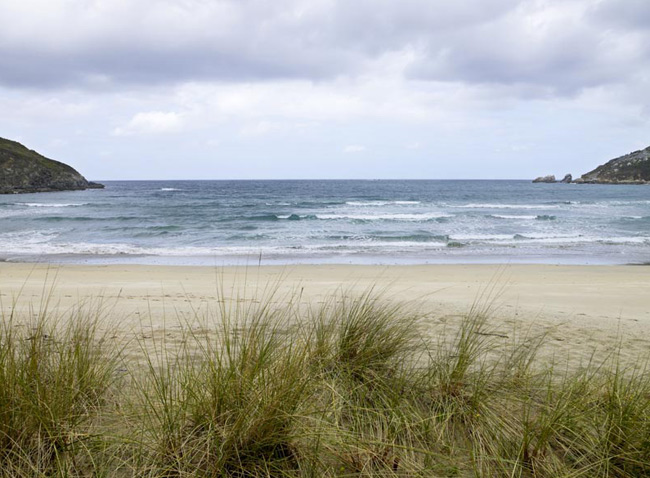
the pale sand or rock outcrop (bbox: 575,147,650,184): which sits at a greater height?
rock outcrop (bbox: 575,147,650,184)

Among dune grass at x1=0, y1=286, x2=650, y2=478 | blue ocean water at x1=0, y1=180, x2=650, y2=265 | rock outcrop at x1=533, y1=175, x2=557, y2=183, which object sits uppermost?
rock outcrop at x1=533, y1=175, x2=557, y2=183

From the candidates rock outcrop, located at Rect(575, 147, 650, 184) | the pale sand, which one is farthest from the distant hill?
rock outcrop, located at Rect(575, 147, 650, 184)

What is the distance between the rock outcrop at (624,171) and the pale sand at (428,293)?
317ft

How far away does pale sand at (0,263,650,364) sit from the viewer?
5.71 metres

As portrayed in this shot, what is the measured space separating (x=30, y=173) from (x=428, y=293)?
69.4 meters

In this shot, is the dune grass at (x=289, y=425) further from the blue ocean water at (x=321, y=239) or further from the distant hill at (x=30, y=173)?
the distant hill at (x=30, y=173)

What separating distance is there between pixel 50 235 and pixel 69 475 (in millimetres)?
22665

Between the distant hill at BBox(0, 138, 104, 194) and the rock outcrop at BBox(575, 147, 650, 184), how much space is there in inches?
3858

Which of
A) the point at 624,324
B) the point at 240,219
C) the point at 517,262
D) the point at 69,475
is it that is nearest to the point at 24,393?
the point at 69,475

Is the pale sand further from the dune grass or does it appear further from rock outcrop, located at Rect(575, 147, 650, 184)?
rock outcrop, located at Rect(575, 147, 650, 184)

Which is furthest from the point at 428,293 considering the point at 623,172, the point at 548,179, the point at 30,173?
the point at 548,179

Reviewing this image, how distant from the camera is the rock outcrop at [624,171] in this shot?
95.0 metres

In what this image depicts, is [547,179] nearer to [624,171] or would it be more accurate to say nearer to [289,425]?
[624,171]

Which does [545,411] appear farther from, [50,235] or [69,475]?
[50,235]
